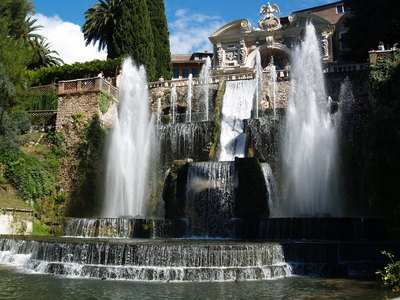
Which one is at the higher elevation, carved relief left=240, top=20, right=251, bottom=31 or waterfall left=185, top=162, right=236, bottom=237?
carved relief left=240, top=20, right=251, bottom=31

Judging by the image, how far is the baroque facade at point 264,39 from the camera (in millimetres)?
34656

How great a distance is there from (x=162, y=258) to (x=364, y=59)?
65.8 ft

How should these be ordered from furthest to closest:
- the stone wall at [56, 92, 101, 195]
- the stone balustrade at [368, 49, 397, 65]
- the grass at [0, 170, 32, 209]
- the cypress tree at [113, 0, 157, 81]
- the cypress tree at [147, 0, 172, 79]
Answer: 1. the cypress tree at [147, 0, 172, 79]
2. the cypress tree at [113, 0, 157, 81]
3. the stone wall at [56, 92, 101, 195]
4. the stone balustrade at [368, 49, 397, 65]
5. the grass at [0, 170, 32, 209]

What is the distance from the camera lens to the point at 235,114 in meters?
23.2

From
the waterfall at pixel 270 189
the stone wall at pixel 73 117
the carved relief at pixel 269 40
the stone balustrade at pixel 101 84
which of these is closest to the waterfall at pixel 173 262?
the waterfall at pixel 270 189

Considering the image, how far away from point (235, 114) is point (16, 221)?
12141 mm

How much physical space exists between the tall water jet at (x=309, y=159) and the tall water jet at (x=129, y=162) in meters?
6.42

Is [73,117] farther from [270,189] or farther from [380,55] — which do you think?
[380,55]

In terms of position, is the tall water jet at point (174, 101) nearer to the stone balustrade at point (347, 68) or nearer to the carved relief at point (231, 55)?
the stone balustrade at point (347, 68)

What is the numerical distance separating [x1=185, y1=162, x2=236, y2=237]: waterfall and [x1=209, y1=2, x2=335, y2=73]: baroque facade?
1976cm

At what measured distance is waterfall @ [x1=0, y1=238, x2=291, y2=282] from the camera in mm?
9102

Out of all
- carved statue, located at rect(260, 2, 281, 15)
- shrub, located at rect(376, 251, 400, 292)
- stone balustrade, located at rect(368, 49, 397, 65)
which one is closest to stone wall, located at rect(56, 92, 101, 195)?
stone balustrade, located at rect(368, 49, 397, 65)

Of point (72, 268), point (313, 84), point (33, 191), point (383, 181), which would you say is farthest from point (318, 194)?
point (33, 191)

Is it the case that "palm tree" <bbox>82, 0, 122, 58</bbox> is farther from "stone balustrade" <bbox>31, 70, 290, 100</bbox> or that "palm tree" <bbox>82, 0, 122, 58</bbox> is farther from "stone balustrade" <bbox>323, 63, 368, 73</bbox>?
"stone balustrade" <bbox>323, 63, 368, 73</bbox>
